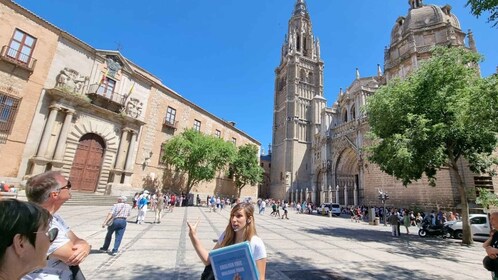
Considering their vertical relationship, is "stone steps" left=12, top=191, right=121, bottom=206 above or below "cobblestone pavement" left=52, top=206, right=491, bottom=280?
above

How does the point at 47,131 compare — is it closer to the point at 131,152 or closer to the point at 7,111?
the point at 7,111

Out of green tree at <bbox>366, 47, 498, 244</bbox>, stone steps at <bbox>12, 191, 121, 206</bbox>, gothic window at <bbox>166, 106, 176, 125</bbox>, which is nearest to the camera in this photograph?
green tree at <bbox>366, 47, 498, 244</bbox>

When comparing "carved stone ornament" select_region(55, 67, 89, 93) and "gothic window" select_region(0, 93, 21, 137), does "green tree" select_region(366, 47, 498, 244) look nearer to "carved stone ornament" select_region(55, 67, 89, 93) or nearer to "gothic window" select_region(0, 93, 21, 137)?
"carved stone ornament" select_region(55, 67, 89, 93)

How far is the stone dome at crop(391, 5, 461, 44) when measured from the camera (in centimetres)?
2858

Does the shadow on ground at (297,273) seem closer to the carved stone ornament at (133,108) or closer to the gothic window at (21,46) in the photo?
the gothic window at (21,46)

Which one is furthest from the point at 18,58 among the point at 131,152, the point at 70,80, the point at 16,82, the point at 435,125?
the point at 435,125

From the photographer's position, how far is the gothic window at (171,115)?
2463cm

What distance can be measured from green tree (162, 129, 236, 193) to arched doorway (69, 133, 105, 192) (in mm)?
5794

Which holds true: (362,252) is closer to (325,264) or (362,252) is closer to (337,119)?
(325,264)

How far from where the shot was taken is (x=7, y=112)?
1390cm

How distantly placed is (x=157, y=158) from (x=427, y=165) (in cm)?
2078

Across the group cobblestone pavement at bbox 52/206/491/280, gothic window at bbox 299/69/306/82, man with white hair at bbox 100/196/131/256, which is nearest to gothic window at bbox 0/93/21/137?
cobblestone pavement at bbox 52/206/491/280

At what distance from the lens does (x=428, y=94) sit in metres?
11.7

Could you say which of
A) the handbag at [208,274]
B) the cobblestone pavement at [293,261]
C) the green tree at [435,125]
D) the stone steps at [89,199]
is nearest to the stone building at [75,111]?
the stone steps at [89,199]
